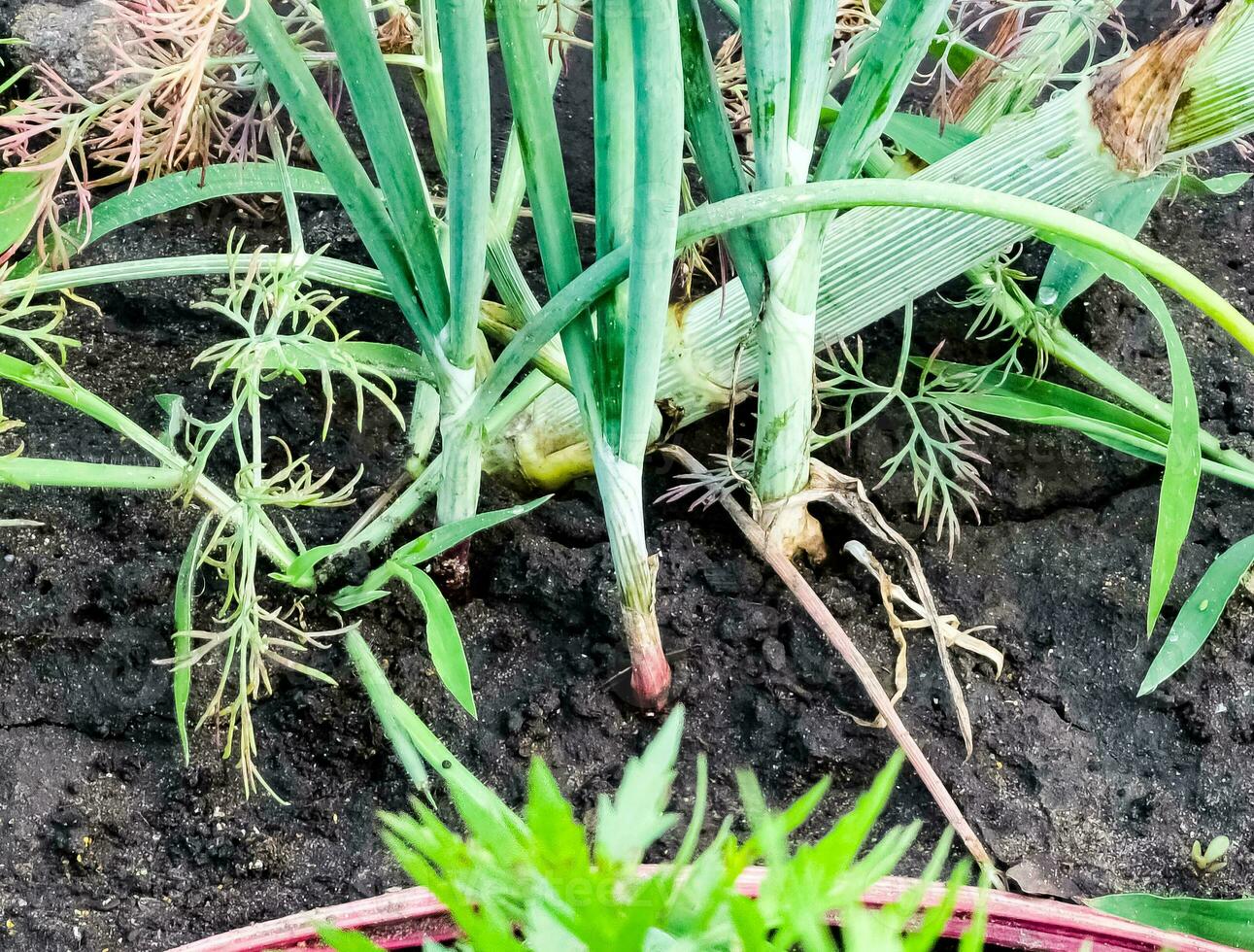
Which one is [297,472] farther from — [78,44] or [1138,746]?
[1138,746]

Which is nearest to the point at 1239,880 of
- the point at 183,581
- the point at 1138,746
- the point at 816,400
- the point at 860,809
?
the point at 1138,746

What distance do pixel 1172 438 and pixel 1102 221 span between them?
1.04 ft

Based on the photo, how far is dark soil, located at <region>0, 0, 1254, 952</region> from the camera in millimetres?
655

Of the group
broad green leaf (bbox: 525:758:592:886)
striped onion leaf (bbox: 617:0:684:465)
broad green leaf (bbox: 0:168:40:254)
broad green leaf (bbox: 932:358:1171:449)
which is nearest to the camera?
broad green leaf (bbox: 525:758:592:886)

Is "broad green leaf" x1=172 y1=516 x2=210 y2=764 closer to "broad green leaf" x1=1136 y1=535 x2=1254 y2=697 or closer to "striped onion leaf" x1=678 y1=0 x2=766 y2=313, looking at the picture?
"striped onion leaf" x1=678 y1=0 x2=766 y2=313

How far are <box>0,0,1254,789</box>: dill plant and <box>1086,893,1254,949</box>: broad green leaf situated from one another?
0.17m

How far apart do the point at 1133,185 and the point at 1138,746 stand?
1.39 feet

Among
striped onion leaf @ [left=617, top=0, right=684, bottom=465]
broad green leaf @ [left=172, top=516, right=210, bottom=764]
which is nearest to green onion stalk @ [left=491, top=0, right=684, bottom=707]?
striped onion leaf @ [left=617, top=0, right=684, bottom=465]

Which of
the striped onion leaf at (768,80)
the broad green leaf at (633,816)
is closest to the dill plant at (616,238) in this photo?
the striped onion leaf at (768,80)

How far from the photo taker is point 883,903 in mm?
519

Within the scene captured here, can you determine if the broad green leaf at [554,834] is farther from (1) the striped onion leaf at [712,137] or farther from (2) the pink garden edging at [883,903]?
(1) the striped onion leaf at [712,137]

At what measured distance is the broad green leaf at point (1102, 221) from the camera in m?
0.80

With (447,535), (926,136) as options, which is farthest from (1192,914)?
(926,136)

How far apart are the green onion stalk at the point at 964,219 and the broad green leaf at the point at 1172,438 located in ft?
0.50
